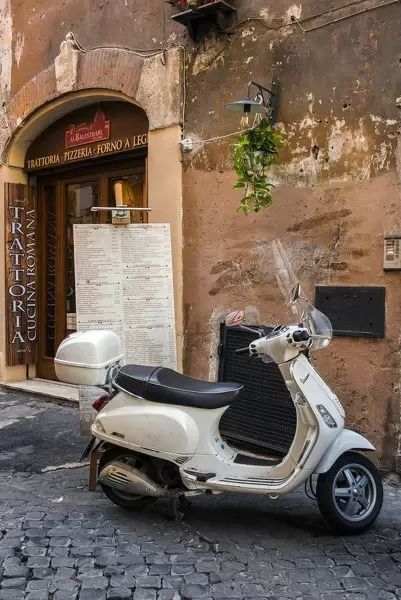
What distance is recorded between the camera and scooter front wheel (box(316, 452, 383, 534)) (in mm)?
3561

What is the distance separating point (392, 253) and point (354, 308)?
529 millimetres

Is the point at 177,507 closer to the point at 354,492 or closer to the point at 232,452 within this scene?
the point at 232,452

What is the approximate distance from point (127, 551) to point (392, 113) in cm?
365

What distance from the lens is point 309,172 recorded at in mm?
5176

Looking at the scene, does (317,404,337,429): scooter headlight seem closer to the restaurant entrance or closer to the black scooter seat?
the black scooter seat

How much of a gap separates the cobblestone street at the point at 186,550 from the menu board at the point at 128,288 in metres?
1.23

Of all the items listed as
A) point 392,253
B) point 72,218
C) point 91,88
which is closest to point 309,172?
point 392,253

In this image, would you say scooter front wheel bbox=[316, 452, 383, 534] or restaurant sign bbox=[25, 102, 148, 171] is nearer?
scooter front wheel bbox=[316, 452, 383, 534]

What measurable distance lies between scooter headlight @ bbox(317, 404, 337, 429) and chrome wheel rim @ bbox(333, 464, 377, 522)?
272 millimetres

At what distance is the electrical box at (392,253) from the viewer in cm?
464

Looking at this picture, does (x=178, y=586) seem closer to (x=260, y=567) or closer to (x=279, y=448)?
(x=260, y=567)

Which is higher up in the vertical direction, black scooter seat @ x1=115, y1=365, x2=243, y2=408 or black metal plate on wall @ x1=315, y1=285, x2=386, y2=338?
black metal plate on wall @ x1=315, y1=285, x2=386, y2=338

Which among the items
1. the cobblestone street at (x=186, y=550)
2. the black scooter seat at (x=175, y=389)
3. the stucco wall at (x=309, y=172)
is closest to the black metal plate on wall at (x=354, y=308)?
the stucco wall at (x=309, y=172)

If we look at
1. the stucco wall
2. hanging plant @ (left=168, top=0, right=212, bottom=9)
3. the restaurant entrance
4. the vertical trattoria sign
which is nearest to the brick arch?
the stucco wall
